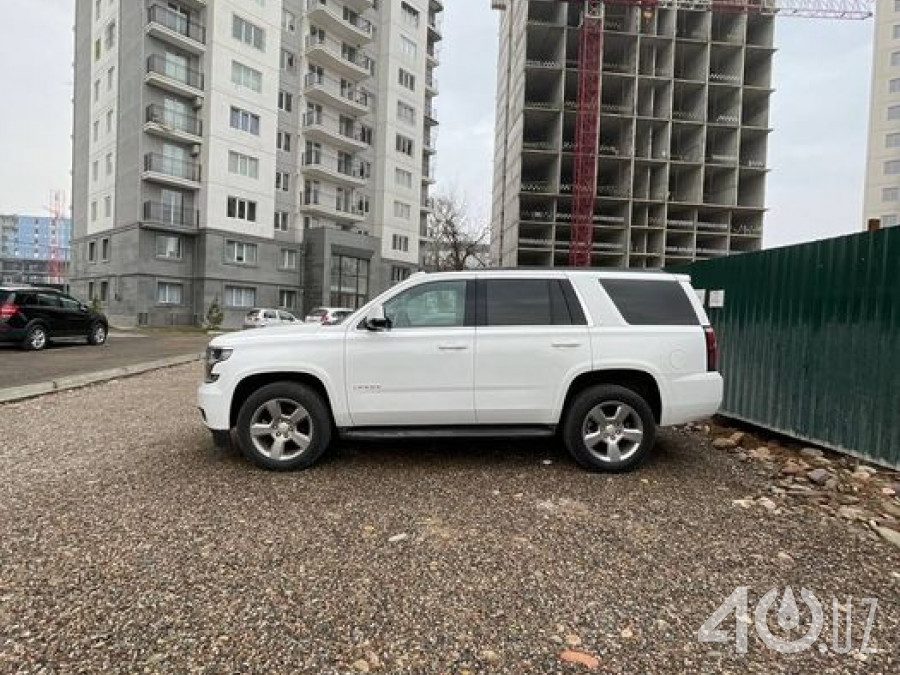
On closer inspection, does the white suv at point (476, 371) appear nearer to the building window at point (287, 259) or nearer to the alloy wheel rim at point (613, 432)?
the alloy wheel rim at point (613, 432)

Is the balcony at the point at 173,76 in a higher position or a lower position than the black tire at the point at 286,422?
higher

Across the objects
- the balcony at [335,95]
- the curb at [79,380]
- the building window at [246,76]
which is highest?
the balcony at [335,95]

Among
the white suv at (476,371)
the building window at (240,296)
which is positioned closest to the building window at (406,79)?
the building window at (240,296)

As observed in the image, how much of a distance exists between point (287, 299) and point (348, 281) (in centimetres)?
498

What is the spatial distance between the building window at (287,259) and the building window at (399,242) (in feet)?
32.4

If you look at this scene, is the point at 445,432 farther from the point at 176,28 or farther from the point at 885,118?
the point at 885,118

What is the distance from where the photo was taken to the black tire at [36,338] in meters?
14.6

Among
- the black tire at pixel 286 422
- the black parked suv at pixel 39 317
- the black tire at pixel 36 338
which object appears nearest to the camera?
the black tire at pixel 286 422

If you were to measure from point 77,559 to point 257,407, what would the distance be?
1.82 metres

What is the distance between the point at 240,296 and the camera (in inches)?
1497

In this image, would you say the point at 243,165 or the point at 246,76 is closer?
the point at 246,76

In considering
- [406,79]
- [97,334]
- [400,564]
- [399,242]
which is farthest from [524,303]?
[406,79]

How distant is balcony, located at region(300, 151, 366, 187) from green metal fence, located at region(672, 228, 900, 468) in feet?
128

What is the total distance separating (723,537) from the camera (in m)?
3.76
